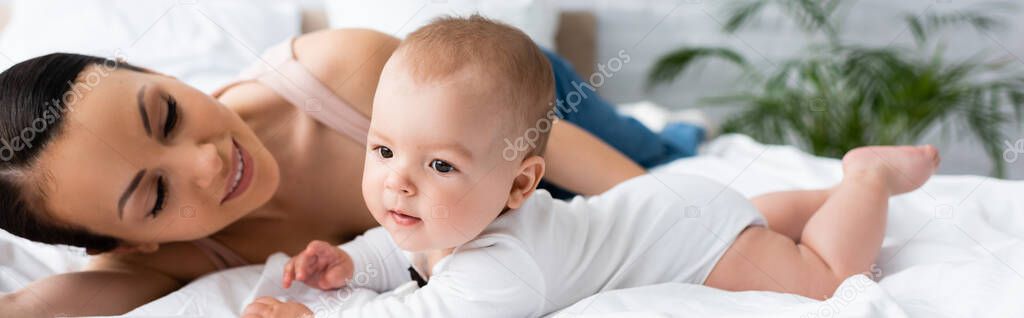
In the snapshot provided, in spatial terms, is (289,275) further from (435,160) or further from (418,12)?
(418,12)

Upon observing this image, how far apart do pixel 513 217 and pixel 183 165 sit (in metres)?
0.44

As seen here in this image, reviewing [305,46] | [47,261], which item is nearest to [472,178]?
[305,46]

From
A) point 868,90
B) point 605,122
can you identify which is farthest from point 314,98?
point 868,90

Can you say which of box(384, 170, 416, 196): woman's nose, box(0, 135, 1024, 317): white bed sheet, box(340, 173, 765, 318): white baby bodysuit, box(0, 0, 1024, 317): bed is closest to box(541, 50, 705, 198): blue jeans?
box(0, 0, 1024, 317): bed

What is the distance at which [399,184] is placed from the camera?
80cm

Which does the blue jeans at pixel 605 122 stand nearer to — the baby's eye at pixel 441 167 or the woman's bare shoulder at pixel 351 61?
the woman's bare shoulder at pixel 351 61

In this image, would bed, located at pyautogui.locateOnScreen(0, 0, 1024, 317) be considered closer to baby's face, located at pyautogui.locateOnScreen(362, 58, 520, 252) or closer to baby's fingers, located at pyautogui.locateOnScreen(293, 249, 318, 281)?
baby's fingers, located at pyautogui.locateOnScreen(293, 249, 318, 281)

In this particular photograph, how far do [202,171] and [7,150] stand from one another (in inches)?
8.4

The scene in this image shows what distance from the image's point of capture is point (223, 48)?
196cm

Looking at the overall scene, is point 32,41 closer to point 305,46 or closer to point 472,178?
point 305,46

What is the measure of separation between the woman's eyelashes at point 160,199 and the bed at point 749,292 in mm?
119

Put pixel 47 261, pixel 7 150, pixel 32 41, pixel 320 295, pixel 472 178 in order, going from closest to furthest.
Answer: pixel 472 178 → pixel 7 150 → pixel 320 295 → pixel 47 261 → pixel 32 41

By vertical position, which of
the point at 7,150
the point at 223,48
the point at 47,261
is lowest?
the point at 47,261

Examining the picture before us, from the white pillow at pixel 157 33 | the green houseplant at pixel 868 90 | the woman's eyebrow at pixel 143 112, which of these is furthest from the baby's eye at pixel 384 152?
the green houseplant at pixel 868 90
